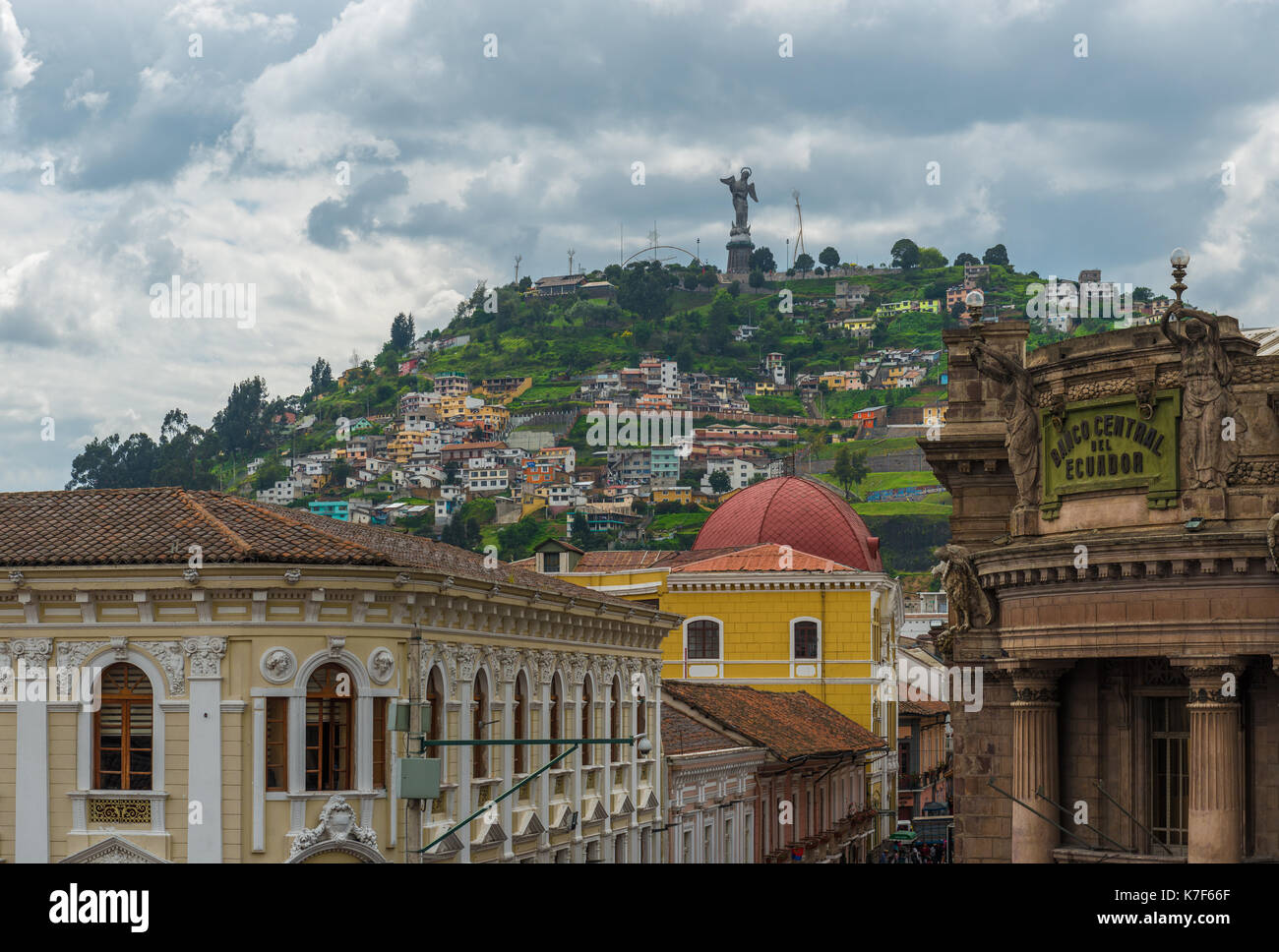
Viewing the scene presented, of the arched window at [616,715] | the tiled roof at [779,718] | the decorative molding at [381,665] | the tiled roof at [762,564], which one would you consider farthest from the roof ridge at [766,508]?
the decorative molding at [381,665]

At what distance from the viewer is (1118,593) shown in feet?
109

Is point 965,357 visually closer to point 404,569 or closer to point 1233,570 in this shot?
point 1233,570

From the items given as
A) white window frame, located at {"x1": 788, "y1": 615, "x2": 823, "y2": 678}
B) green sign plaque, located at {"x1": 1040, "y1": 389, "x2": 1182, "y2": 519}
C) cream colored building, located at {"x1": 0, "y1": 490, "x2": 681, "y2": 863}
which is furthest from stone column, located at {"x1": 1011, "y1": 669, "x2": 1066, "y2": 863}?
white window frame, located at {"x1": 788, "y1": 615, "x2": 823, "y2": 678}

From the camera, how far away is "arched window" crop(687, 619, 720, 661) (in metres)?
85.4

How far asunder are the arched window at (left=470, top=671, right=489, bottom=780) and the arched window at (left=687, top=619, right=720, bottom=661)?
43251 mm

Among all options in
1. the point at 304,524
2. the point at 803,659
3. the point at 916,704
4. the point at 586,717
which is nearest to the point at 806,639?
the point at 803,659

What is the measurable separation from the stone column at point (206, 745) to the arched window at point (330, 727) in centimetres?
165

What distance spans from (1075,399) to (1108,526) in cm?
231

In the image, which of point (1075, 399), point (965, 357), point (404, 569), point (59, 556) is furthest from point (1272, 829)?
point (59, 556)

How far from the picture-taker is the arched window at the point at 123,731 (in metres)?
35.8

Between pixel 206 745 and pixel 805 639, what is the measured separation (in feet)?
176

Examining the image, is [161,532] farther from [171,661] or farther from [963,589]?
[963,589]

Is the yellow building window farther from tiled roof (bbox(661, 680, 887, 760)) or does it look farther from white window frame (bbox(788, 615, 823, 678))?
tiled roof (bbox(661, 680, 887, 760))

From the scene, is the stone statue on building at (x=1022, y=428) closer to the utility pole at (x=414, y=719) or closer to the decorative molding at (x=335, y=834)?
the utility pole at (x=414, y=719)
